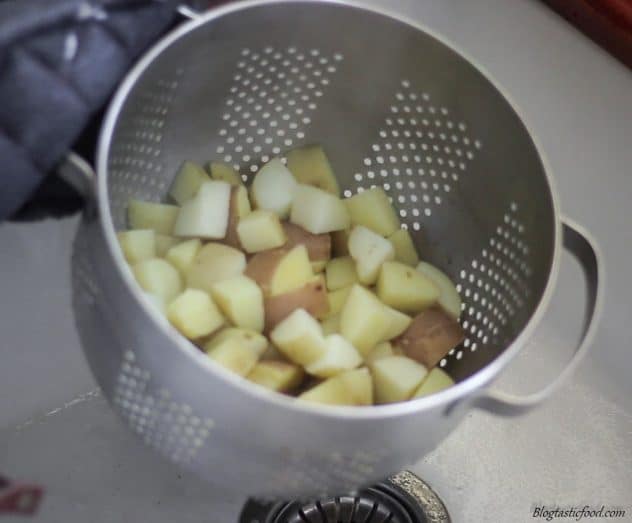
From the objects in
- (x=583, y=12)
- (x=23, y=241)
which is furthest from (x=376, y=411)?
(x=583, y=12)

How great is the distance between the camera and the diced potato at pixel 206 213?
0.63m

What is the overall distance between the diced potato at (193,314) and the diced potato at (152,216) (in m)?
0.08

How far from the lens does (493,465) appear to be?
791 mm

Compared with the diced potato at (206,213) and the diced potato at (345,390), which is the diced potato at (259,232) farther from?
the diced potato at (345,390)

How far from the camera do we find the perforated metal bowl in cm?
48

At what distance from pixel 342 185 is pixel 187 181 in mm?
141

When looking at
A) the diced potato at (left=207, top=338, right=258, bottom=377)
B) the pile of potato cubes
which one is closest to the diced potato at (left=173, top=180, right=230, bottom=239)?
the pile of potato cubes

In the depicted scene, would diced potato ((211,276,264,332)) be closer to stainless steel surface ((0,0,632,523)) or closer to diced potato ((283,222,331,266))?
diced potato ((283,222,331,266))

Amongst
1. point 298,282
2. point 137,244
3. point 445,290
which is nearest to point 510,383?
point 445,290

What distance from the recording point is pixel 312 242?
2.19ft

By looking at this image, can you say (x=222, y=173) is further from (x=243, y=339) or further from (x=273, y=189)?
(x=243, y=339)

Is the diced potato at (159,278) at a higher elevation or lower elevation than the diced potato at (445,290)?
lower

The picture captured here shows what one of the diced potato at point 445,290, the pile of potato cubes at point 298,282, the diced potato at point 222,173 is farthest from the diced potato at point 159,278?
the diced potato at point 445,290

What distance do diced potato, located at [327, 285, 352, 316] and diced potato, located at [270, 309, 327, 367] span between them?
0.06 meters
